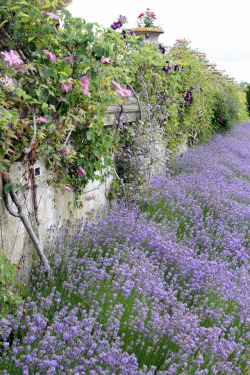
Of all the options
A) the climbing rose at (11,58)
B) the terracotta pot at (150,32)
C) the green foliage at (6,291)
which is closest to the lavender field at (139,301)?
the green foliage at (6,291)

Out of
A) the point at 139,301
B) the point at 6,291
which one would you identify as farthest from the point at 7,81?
the point at 139,301

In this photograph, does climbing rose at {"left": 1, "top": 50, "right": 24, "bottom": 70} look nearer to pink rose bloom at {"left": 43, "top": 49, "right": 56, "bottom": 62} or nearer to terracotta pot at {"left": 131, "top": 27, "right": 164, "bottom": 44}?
pink rose bloom at {"left": 43, "top": 49, "right": 56, "bottom": 62}

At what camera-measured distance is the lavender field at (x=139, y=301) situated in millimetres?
2293

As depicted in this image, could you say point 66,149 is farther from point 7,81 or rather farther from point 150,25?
point 150,25

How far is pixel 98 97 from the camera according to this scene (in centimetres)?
411

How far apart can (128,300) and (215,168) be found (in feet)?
17.5

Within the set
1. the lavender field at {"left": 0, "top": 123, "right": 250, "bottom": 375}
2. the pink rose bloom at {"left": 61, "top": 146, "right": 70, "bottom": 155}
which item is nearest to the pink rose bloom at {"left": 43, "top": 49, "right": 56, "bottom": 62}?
the pink rose bloom at {"left": 61, "top": 146, "right": 70, "bottom": 155}

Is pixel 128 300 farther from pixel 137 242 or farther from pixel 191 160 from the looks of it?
pixel 191 160

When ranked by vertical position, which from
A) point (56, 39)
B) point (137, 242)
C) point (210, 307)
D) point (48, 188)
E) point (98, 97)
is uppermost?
point (56, 39)

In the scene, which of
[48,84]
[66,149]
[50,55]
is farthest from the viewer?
[66,149]

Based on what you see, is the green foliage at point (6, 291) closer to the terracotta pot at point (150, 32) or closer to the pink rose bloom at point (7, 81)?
the pink rose bloom at point (7, 81)

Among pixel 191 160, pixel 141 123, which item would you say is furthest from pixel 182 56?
pixel 141 123

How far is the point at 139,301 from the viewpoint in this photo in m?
2.91

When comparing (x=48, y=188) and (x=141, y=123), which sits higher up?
(x=141, y=123)
